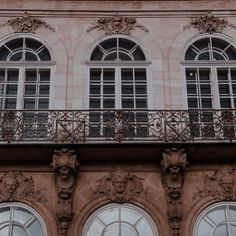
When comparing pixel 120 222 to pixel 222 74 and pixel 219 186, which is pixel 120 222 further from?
pixel 222 74

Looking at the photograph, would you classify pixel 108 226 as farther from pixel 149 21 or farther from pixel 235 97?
pixel 149 21

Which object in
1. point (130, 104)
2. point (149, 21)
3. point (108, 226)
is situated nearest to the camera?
point (108, 226)

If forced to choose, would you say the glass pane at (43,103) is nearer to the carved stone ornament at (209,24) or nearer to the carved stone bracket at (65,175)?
the carved stone bracket at (65,175)

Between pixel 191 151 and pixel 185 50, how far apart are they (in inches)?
115

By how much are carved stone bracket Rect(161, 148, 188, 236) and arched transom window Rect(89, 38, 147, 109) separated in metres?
1.85

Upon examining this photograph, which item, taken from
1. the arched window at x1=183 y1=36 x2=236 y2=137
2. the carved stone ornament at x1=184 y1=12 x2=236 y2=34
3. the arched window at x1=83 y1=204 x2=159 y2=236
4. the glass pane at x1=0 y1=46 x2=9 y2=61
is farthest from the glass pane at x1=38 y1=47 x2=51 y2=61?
the arched window at x1=83 y1=204 x2=159 y2=236

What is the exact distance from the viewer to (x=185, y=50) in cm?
1290

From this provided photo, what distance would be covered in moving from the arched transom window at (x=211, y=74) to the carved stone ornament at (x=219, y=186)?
172cm

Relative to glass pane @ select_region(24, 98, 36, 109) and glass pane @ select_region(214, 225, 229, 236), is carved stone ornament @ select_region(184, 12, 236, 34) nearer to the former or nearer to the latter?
→ glass pane @ select_region(24, 98, 36, 109)

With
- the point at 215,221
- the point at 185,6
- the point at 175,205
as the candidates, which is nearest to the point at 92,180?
the point at 175,205

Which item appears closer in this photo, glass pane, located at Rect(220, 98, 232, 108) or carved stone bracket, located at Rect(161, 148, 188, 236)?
carved stone bracket, located at Rect(161, 148, 188, 236)

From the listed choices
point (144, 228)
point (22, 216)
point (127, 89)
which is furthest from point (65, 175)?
point (127, 89)

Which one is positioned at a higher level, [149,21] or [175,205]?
[149,21]

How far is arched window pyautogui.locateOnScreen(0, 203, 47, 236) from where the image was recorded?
10812 millimetres
